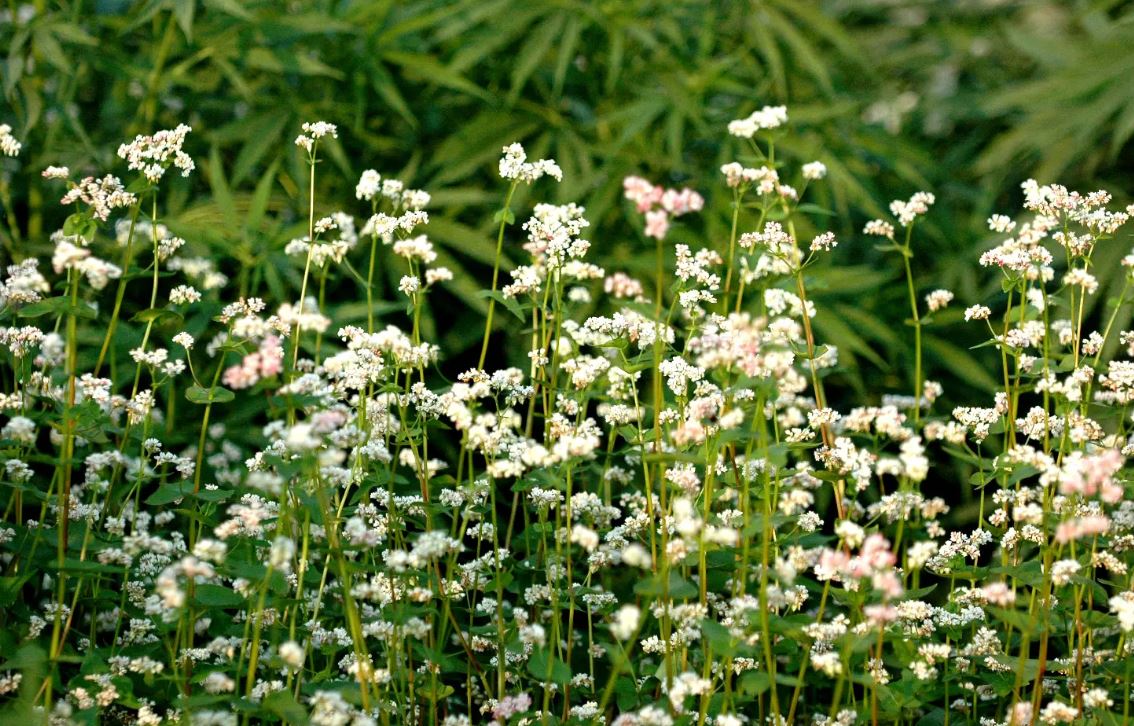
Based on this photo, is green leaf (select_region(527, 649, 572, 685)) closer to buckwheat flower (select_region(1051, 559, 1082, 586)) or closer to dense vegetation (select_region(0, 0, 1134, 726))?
dense vegetation (select_region(0, 0, 1134, 726))

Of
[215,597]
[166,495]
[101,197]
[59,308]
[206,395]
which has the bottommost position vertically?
[215,597]

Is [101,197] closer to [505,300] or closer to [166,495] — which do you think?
[166,495]

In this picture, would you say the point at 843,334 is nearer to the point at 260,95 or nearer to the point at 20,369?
the point at 260,95

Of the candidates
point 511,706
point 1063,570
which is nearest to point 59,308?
point 511,706

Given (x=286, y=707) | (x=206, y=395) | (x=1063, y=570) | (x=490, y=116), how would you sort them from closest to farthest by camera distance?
(x=286, y=707) → (x=1063, y=570) → (x=206, y=395) → (x=490, y=116)

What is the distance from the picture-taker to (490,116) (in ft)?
11.9

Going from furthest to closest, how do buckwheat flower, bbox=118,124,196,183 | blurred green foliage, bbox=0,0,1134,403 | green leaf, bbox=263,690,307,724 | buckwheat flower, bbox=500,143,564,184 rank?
1. blurred green foliage, bbox=0,0,1134,403
2. buckwheat flower, bbox=500,143,564,184
3. buckwheat flower, bbox=118,124,196,183
4. green leaf, bbox=263,690,307,724

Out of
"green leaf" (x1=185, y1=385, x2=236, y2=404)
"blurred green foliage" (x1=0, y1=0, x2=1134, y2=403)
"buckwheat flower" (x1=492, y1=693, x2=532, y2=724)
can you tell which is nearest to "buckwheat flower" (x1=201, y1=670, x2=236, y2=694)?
"buckwheat flower" (x1=492, y1=693, x2=532, y2=724)

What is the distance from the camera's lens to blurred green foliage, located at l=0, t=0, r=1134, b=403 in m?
3.30

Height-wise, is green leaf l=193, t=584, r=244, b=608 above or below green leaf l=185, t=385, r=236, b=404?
below

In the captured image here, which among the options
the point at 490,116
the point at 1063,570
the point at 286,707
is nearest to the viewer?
the point at 286,707

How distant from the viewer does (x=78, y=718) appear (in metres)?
1.70

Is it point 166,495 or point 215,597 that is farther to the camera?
point 166,495

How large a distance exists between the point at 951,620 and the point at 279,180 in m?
2.19
